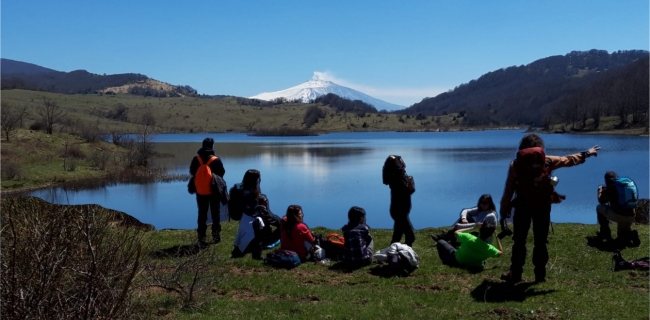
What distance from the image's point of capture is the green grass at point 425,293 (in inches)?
264

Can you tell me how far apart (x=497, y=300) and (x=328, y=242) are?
3.69 m

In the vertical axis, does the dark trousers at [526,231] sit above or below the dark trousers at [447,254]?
above

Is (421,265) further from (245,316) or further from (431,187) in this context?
(431,187)

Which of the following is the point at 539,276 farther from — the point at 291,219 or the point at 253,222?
the point at 253,222

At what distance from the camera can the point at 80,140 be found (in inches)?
2371

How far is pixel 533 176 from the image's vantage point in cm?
776

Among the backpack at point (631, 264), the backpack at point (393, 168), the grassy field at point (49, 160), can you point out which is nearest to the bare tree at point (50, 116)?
the grassy field at point (49, 160)

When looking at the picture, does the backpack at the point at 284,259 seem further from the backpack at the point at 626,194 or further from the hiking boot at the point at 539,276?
the backpack at the point at 626,194

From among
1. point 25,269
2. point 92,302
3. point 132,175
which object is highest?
point 25,269

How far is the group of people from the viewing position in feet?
25.9

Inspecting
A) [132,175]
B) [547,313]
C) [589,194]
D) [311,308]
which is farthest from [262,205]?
[132,175]

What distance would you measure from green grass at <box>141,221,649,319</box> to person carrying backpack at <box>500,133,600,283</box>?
41cm

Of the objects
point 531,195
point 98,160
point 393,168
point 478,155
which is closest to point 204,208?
point 393,168

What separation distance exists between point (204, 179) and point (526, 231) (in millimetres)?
6358
